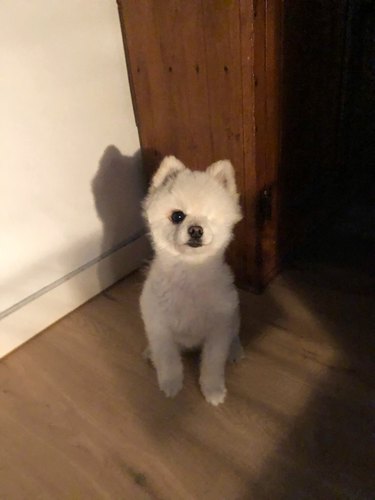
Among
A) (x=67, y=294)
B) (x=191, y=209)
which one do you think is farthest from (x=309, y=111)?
(x=67, y=294)

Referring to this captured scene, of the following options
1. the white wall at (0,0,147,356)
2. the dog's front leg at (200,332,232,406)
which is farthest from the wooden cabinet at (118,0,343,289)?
the dog's front leg at (200,332,232,406)

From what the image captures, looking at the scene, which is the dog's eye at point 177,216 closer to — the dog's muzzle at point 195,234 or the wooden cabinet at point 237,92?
the dog's muzzle at point 195,234

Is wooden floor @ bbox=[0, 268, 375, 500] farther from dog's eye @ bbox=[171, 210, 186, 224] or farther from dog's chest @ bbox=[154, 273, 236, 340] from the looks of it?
dog's eye @ bbox=[171, 210, 186, 224]

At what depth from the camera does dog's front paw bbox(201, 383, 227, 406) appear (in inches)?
47.5

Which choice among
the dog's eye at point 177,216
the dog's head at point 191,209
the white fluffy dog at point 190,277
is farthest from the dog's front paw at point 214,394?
the dog's eye at point 177,216

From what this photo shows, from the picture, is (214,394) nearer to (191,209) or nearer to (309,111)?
(191,209)

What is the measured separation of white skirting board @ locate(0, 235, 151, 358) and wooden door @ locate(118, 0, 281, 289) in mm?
392

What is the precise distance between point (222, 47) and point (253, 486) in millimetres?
1135

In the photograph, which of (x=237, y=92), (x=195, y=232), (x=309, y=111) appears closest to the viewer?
(x=195, y=232)

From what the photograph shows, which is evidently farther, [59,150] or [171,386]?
[59,150]

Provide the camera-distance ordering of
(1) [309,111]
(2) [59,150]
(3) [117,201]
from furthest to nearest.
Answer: (3) [117,201], (1) [309,111], (2) [59,150]

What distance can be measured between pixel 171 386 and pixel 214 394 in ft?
0.40

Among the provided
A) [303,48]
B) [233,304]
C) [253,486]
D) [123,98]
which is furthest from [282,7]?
[253,486]

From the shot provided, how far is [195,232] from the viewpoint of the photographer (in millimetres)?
1070
